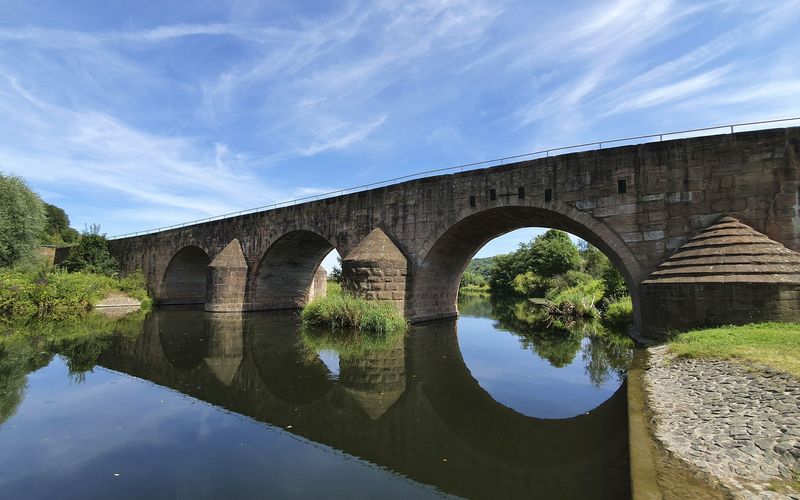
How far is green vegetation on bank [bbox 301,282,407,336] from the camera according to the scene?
15.3 m

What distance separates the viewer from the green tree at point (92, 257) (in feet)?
112

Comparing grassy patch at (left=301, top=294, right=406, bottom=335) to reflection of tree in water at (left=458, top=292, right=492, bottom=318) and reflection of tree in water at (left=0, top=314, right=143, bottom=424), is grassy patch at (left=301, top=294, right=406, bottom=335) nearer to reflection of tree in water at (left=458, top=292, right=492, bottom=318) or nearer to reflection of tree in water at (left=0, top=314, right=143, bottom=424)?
reflection of tree in water at (left=0, top=314, right=143, bottom=424)

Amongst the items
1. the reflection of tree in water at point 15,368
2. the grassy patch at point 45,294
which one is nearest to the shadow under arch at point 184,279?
the grassy patch at point 45,294

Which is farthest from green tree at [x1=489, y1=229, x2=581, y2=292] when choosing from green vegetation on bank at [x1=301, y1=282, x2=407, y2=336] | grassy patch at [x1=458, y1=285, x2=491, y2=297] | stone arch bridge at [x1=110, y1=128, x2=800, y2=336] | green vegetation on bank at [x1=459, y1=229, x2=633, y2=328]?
green vegetation on bank at [x1=301, y1=282, x2=407, y2=336]

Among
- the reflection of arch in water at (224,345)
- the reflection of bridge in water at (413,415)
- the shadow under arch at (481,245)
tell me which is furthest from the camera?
the shadow under arch at (481,245)

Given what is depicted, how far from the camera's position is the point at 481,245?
20.1 meters

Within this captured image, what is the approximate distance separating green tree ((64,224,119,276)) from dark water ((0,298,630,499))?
26413mm

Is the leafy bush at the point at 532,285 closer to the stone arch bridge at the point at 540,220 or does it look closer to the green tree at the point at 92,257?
the stone arch bridge at the point at 540,220

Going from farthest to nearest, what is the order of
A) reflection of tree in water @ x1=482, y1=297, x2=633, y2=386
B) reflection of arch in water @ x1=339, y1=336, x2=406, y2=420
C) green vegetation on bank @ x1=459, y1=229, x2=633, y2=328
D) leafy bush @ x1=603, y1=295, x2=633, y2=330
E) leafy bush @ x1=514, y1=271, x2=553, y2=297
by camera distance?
leafy bush @ x1=514, y1=271, x2=553, y2=297 < green vegetation on bank @ x1=459, y1=229, x2=633, y2=328 < leafy bush @ x1=603, y1=295, x2=633, y2=330 < reflection of tree in water @ x1=482, y1=297, x2=633, y2=386 < reflection of arch in water @ x1=339, y1=336, x2=406, y2=420

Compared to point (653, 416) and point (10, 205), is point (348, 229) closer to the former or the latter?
point (653, 416)

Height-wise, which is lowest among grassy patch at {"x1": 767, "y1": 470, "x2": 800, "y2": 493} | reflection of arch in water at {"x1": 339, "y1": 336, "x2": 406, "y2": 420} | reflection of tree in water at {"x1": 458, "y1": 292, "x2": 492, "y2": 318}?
reflection of arch in water at {"x1": 339, "y1": 336, "x2": 406, "y2": 420}

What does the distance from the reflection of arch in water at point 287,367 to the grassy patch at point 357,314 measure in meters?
1.40

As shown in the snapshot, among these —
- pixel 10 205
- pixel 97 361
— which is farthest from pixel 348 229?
pixel 10 205

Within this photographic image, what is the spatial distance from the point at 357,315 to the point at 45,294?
1885cm
